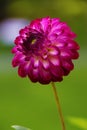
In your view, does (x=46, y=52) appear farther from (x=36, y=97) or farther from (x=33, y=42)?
(x=36, y=97)

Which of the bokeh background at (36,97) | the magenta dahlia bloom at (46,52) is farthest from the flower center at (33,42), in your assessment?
the bokeh background at (36,97)

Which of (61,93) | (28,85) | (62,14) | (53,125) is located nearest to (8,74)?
(28,85)

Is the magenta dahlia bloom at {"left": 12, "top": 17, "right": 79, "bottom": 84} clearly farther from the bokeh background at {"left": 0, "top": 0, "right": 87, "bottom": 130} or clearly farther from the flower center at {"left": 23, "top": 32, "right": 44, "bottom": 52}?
the bokeh background at {"left": 0, "top": 0, "right": 87, "bottom": 130}

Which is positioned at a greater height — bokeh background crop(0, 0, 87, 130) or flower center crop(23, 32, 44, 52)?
bokeh background crop(0, 0, 87, 130)

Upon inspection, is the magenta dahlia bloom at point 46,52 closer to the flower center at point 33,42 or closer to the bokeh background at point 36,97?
the flower center at point 33,42

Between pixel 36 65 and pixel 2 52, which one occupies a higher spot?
pixel 2 52

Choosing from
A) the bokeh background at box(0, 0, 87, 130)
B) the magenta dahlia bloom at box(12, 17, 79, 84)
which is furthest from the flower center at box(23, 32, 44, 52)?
the bokeh background at box(0, 0, 87, 130)

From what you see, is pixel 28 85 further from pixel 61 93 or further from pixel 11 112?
pixel 11 112

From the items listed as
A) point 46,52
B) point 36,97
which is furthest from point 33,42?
point 36,97

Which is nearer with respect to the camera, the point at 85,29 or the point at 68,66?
the point at 68,66
